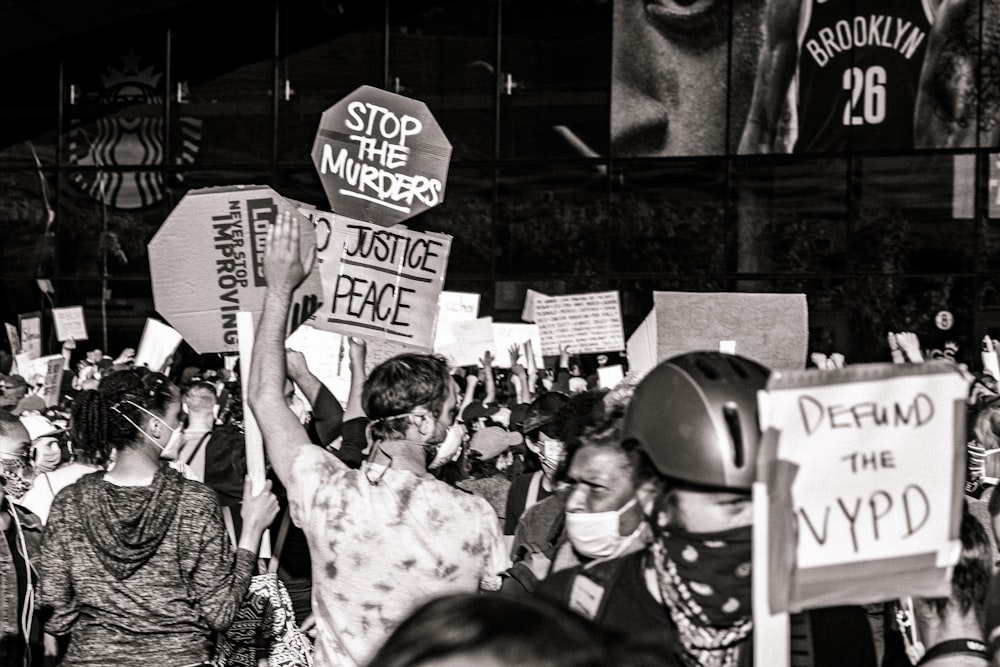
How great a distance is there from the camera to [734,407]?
2.54 meters

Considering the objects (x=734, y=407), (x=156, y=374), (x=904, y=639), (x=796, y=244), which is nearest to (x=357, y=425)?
(x=156, y=374)

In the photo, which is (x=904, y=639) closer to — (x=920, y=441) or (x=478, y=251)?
(x=920, y=441)

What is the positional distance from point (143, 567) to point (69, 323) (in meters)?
16.0

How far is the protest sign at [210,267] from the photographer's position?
5289 millimetres

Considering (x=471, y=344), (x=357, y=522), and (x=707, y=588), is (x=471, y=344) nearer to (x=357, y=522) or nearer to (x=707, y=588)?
(x=357, y=522)

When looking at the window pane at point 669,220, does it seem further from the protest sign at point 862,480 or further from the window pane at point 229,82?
the protest sign at point 862,480

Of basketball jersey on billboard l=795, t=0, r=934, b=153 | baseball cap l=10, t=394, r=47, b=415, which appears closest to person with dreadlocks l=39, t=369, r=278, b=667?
baseball cap l=10, t=394, r=47, b=415

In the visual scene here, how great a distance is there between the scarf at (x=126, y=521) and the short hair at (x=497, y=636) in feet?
9.75

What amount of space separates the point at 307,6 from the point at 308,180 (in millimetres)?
2649

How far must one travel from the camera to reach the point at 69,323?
19391mm

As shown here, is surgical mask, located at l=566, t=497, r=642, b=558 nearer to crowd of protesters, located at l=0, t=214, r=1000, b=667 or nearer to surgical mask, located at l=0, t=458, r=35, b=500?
crowd of protesters, located at l=0, t=214, r=1000, b=667

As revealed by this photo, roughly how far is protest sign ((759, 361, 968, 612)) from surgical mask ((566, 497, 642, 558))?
4.81 ft

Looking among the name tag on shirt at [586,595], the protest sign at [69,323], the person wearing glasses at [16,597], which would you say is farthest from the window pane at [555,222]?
the name tag on shirt at [586,595]

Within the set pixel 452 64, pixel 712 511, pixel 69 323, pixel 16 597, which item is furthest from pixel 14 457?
pixel 452 64
